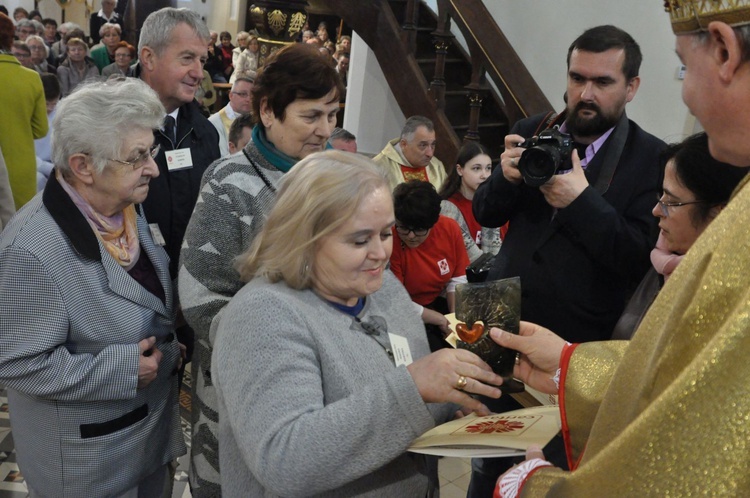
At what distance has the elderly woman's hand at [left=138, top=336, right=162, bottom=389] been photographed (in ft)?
6.93

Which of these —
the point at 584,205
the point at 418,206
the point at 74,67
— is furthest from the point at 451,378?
the point at 74,67

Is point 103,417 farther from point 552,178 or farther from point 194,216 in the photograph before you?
point 552,178

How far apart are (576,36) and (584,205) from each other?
16.3 feet

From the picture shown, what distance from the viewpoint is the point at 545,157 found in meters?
2.43

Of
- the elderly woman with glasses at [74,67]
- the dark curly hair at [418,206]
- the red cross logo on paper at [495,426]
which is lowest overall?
the elderly woman with glasses at [74,67]

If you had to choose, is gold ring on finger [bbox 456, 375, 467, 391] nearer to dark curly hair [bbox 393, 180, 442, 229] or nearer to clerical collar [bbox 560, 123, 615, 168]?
clerical collar [bbox 560, 123, 615, 168]

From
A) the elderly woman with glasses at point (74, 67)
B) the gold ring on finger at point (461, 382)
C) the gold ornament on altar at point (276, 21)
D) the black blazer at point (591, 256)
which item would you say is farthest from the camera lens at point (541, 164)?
the elderly woman with glasses at point (74, 67)

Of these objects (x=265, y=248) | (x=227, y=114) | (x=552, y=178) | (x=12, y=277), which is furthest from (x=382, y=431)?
(x=227, y=114)

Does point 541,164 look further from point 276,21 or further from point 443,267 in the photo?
point 276,21

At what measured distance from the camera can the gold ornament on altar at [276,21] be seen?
20.9 feet

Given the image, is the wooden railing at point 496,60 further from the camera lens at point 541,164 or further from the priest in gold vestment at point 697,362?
the priest in gold vestment at point 697,362

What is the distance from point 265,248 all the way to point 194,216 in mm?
568

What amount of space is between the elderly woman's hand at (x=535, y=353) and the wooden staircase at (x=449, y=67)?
4.86 meters

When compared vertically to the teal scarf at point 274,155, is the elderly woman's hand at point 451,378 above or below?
below
